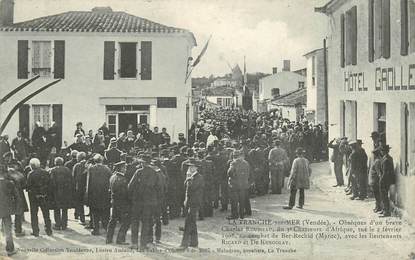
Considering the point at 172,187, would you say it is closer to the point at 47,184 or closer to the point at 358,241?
the point at 47,184

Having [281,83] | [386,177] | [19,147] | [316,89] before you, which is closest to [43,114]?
[19,147]

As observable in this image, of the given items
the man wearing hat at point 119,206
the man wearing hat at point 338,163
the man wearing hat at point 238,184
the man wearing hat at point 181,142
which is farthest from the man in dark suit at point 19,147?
the man wearing hat at point 338,163

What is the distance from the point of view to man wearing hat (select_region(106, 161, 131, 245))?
7879 mm

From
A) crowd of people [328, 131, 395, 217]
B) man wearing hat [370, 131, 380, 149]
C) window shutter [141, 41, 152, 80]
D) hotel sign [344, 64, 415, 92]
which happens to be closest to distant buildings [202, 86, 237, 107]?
window shutter [141, 41, 152, 80]

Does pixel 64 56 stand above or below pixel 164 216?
above

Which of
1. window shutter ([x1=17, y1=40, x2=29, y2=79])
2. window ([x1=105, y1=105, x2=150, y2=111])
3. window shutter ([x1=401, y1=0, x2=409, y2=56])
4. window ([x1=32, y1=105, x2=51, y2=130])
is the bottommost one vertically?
window ([x1=32, y1=105, x2=51, y2=130])

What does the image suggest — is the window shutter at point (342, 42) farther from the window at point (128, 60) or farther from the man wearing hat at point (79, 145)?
the window at point (128, 60)

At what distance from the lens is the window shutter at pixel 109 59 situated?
16.4 m

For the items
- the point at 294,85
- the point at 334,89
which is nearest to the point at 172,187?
the point at 334,89

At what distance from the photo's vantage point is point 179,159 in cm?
964

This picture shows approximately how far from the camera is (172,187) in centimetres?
962

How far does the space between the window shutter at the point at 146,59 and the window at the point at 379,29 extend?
8.21 metres

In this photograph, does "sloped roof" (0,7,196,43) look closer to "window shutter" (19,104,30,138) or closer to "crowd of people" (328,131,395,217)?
"window shutter" (19,104,30,138)

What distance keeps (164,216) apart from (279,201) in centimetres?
316
